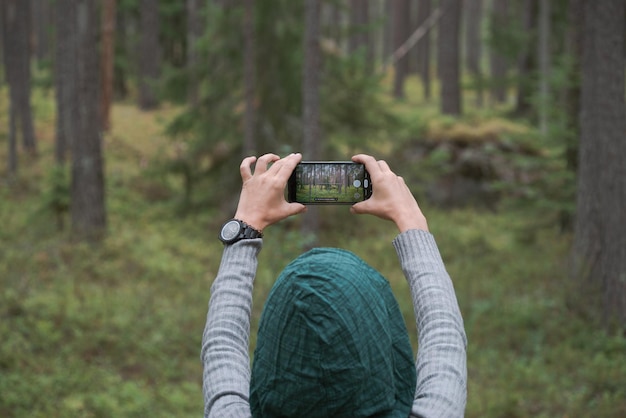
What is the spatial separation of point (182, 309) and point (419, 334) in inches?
417

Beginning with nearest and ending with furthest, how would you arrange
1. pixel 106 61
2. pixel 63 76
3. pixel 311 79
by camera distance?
pixel 311 79, pixel 63 76, pixel 106 61

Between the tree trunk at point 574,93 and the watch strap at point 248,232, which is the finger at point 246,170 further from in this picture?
the tree trunk at point 574,93

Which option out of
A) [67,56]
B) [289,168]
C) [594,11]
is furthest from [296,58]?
[289,168]

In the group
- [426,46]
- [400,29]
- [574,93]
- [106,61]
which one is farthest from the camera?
[426,46]

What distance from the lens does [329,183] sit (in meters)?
2.26

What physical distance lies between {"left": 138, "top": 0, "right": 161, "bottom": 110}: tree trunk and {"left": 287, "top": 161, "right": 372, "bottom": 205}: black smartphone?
87.2 feet

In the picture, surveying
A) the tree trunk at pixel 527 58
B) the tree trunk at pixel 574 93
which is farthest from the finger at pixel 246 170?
the tree trunk at pixel 527 58

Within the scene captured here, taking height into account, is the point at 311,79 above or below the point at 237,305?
above

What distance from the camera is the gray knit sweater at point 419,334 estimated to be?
1632 mm

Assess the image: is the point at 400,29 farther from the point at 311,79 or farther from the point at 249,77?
the point at 311,79

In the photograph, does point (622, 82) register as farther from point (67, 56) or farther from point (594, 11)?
point (67, 56)

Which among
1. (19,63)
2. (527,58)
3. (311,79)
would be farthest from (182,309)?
(527,58)

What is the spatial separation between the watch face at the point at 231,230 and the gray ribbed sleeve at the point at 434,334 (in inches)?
16.7

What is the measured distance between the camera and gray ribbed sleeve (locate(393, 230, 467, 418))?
160 cm
